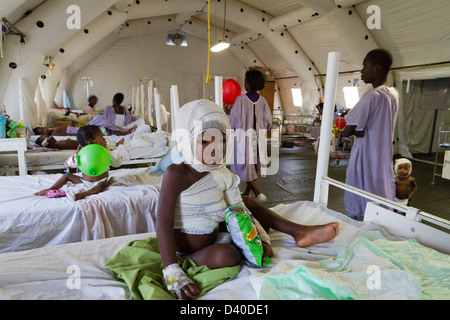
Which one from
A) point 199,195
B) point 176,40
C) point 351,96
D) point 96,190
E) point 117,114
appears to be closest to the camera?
point 199,195

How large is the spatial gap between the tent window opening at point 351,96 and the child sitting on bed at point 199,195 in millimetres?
7855

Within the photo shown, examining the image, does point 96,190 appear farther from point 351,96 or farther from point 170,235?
point 351,96

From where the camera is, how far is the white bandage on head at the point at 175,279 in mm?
1247

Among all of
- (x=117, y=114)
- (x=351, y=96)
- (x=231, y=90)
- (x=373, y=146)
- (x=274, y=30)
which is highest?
(x=274, y=30)

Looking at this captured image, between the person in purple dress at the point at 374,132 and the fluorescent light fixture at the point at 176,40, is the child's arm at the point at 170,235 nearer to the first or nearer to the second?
the person in purple dress at the point at 374,132

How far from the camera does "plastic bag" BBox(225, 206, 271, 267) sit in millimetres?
1429

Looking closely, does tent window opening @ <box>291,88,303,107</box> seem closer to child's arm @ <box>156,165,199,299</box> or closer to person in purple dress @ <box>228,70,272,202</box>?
person in purple dress @ <box>228,70,272,202</box>

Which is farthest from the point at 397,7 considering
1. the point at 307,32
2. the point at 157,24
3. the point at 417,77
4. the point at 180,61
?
the point at 180,61

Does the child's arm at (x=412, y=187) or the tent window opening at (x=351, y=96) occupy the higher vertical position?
the tent window opening at (x=351, y=96)

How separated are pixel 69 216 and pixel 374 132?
8.23 feet

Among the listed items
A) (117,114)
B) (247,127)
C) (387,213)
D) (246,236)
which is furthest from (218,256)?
(117,114)

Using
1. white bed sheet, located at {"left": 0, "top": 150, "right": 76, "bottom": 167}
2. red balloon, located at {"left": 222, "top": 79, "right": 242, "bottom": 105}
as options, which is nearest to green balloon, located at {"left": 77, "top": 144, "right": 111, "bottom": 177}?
white bed sheet, located at {"left": 0, "top": 150, "right": 76, "bottom": 167}

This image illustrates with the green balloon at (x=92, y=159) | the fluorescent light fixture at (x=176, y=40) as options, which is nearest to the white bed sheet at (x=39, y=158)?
the green balloon at (x=92, y=159)

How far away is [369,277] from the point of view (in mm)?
1153
